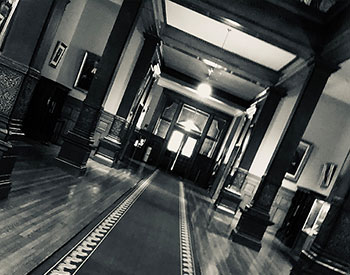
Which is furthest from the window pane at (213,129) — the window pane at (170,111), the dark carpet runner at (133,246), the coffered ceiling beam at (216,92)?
the dark carpet runner at (133,246)

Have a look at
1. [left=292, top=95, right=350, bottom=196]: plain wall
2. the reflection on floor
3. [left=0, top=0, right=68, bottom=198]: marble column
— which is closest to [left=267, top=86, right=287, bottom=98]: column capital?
[left=292, top=95, right=350, bottom=196]: plain wall

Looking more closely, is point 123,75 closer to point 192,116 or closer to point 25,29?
point 25,29

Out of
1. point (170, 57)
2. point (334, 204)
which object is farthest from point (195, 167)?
point (334, 204)

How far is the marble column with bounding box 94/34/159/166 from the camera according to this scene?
7488 mm

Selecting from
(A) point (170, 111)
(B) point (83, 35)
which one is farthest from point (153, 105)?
(B) point (83, 35)

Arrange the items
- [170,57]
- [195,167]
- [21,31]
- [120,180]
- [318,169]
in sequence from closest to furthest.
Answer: [21,31] → [120,180] → [318,169] → [170,57] → [195,167]

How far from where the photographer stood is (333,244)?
9.65 ft

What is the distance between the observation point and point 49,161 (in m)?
5.29

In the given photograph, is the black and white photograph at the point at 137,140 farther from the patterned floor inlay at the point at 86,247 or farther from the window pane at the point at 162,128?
the window pane at the point at 162,128

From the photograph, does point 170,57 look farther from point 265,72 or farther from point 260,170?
point 260,170

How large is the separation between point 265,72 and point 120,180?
14.5 ft

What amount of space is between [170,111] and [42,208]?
12.0 metres

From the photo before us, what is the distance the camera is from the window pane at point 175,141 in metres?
15.2

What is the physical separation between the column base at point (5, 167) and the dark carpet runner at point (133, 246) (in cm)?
92
